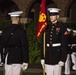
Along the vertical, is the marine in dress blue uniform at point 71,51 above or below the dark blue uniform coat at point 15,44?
below

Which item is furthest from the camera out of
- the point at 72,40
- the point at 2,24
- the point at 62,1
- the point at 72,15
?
the point at 72,15

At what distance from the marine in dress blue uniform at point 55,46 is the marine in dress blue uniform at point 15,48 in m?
0.45

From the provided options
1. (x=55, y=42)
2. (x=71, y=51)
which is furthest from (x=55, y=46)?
(x=71, y=51)

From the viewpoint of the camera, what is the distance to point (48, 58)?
7684 millimetres

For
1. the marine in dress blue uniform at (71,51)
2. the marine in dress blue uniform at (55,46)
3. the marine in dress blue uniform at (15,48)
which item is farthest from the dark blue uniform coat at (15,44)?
the marine in dress blue uniform at (71,51)

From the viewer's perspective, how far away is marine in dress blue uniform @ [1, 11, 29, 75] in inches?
298

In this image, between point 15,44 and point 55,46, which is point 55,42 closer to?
point 55,46

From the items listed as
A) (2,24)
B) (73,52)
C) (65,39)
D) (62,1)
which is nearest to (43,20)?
(65,39)

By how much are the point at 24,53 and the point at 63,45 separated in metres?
0.77

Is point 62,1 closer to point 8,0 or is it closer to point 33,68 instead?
point 8,0

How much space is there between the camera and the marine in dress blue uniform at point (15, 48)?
7.56m

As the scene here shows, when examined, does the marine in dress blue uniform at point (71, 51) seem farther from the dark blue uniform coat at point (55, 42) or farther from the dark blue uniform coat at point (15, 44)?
the dark blue uniform coat at point (15, 44)

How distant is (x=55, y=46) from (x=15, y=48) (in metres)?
0.79

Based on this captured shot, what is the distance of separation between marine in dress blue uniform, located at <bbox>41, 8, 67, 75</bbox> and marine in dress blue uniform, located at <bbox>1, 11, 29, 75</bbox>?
0.45 metres
